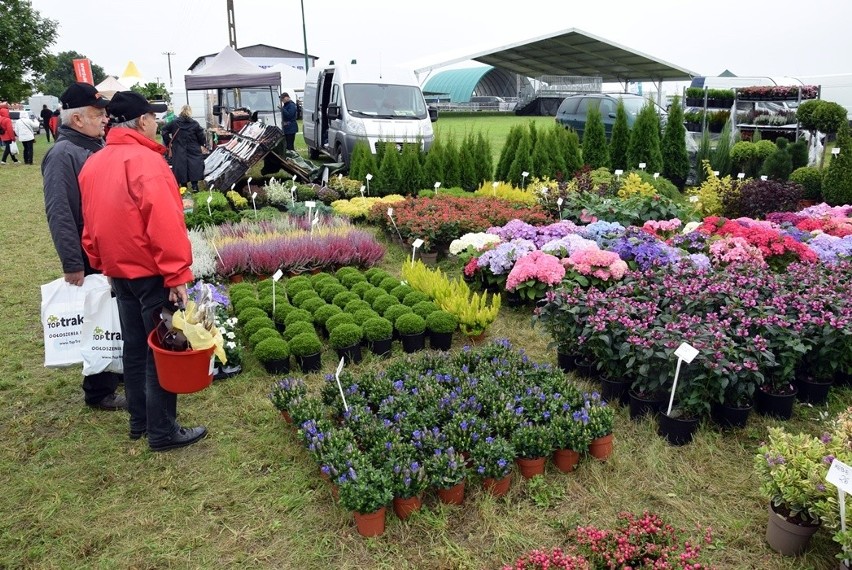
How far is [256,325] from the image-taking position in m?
4.70

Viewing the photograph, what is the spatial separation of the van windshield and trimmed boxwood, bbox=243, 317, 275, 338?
809 centimetres

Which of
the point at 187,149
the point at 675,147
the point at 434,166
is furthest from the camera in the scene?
the point at 675,147

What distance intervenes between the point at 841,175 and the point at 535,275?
5.64m

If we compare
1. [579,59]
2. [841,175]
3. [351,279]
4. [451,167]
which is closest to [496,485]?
[351,279]

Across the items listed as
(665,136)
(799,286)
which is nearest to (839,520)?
(799,286)

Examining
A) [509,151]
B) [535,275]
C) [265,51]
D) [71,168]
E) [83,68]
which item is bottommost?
[535,275]

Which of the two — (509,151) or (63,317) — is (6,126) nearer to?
(509,151)

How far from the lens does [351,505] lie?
269 centimetres

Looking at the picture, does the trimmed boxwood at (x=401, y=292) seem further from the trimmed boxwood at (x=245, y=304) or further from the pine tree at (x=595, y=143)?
the pine tree at (x=595, y=143)

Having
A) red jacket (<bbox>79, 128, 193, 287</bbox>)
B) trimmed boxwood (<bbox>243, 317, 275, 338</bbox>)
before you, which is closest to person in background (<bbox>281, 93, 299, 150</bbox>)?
trimmed boxwood (<bbox>243, 317, 275, 338</bbox>)

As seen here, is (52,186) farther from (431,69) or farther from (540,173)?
(431,69)

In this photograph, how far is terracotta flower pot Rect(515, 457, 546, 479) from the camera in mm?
3145

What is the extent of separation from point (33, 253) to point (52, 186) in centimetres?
517

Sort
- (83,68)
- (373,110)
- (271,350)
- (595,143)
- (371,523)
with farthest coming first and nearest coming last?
(83,68) → (373,110) → (595,143) → (271,350) → (371,523)
